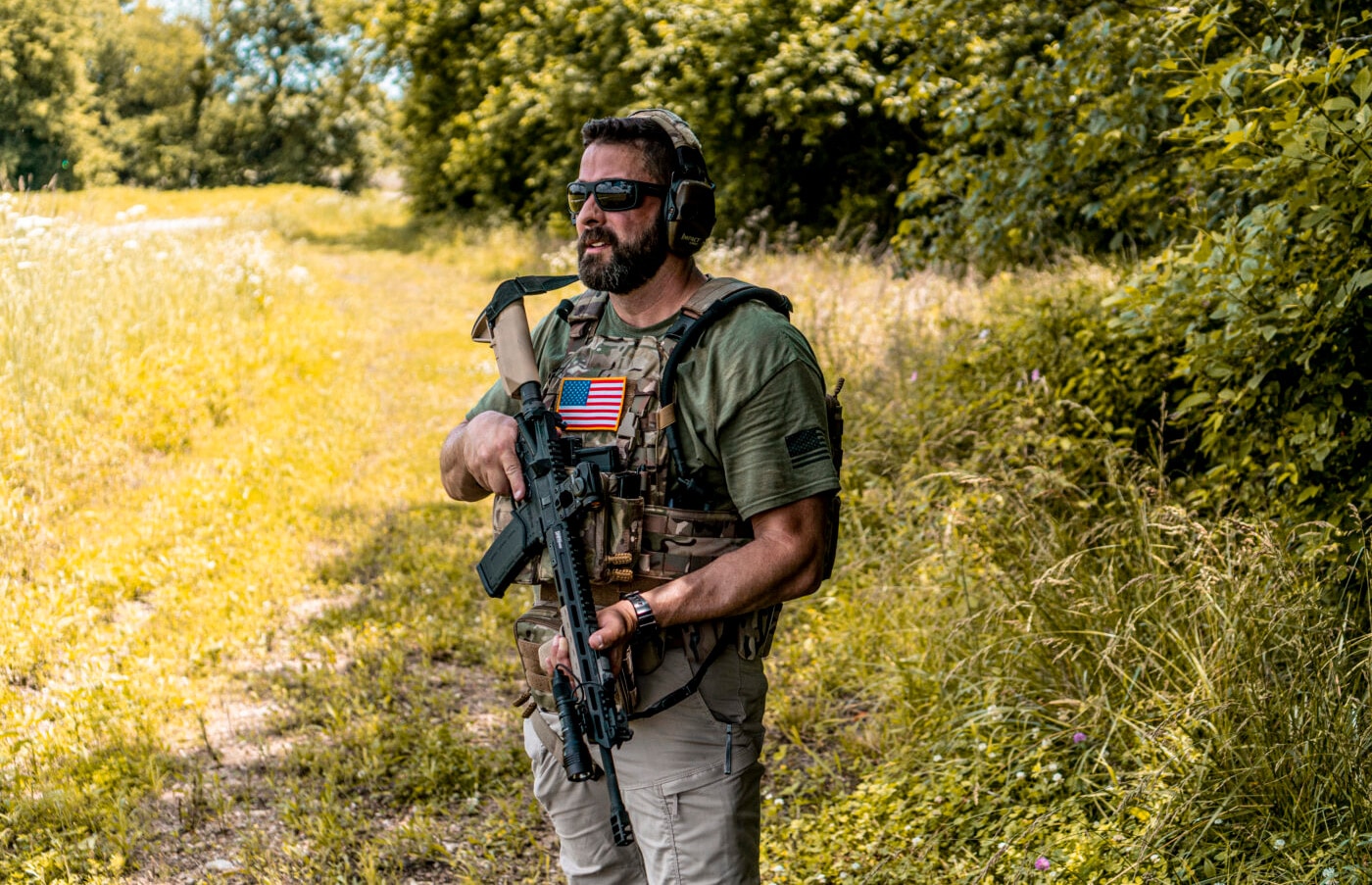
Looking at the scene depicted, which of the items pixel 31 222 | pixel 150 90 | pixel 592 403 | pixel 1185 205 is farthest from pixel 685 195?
pixel 150 90

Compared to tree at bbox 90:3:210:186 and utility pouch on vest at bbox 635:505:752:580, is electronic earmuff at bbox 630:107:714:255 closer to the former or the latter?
utility pouch on vest at bbox 635:505:752:580

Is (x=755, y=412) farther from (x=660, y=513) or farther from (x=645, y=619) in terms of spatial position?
(x=645, y=619)

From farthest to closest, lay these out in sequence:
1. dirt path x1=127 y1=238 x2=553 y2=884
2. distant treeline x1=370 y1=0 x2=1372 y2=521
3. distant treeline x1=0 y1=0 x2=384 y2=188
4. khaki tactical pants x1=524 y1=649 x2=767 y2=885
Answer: distant treeline x1=0 y1=0 x2=384 y2=188
dirt path x1=127 y1=238 x2=553 y2=884
distant treeline x1=370 y1=0 x2=1372 y2=521
khaki tactical pants x1=524 y1=649 x2=767 y2=885

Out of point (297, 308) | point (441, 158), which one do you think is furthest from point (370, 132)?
point (297, 308)

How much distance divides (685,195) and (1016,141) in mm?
4535

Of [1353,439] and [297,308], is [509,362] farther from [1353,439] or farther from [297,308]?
[297,308]

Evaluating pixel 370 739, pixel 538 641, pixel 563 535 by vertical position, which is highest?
pixel 563 535

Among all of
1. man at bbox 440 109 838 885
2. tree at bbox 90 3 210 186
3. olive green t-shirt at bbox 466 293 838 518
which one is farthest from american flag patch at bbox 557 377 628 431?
tree at bbox 90 3 210 186

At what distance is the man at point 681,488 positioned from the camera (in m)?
2.11

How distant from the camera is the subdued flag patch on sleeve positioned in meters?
2.12

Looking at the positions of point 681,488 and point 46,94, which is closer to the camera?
point 681,488

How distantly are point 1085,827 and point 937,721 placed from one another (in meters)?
0.81

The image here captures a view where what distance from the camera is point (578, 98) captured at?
17547 millimetres

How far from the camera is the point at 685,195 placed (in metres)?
2.24
